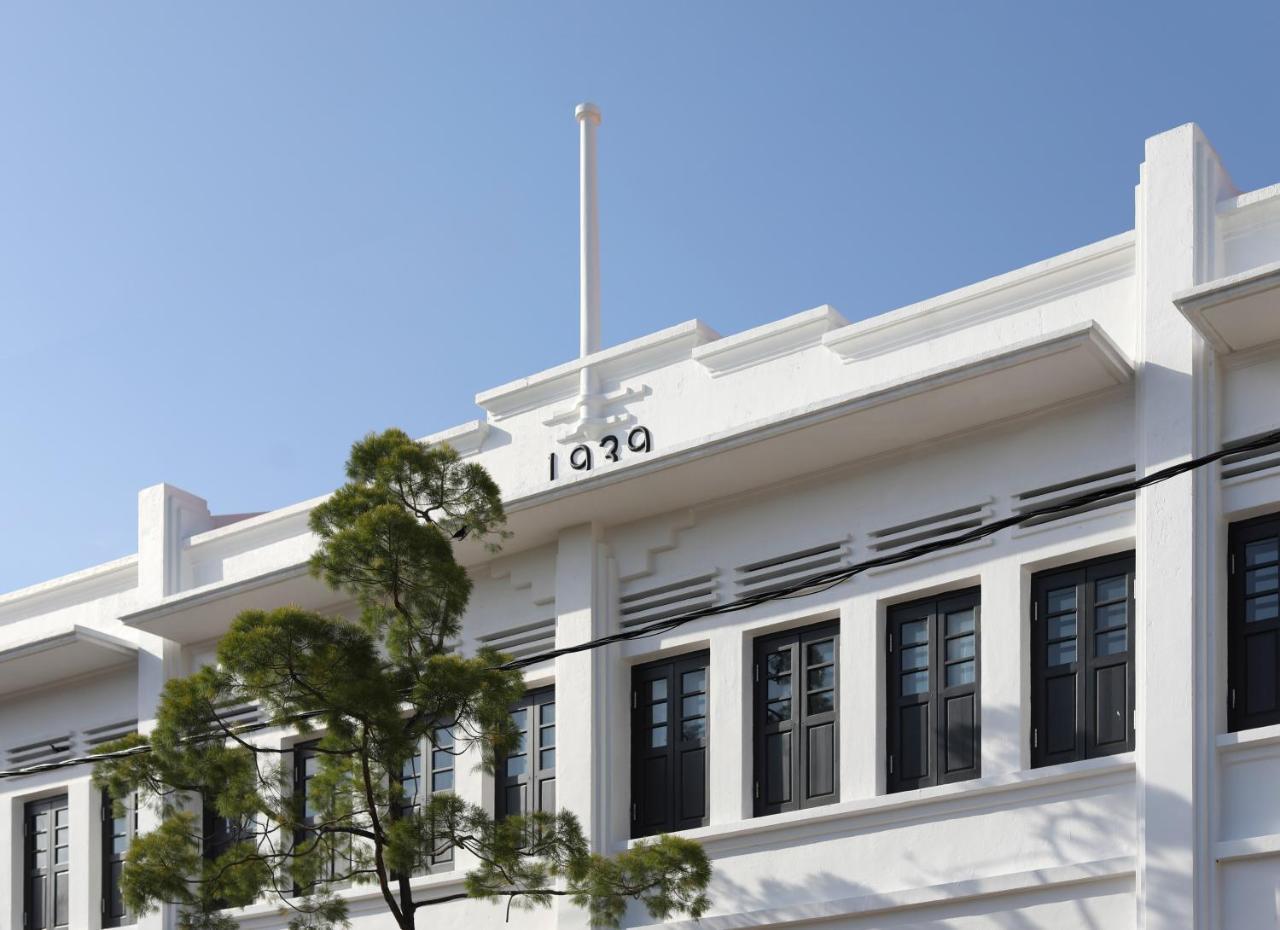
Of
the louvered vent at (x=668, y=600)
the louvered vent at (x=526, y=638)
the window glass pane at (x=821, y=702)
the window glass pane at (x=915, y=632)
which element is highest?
the louvered vent at (x=668, y=600)

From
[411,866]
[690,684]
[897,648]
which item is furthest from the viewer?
[690,684]

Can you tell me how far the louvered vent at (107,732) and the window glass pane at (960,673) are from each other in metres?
8.52

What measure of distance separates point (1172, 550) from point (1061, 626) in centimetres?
112

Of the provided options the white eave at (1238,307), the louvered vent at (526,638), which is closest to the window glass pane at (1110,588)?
the white eave at (1238,307)

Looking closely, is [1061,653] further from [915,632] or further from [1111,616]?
[915,632]

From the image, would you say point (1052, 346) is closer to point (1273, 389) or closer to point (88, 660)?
point (1273, 389)

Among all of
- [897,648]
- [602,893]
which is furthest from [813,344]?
[602,893]

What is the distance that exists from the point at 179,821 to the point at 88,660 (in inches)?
270

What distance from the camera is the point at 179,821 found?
12.8 meters

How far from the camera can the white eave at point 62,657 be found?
1881 centimetres

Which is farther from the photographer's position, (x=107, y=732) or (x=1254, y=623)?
(x=107, y=732)

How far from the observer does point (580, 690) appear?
15.8m

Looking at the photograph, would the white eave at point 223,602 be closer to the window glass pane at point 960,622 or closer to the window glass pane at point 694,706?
the window glass pane at point 694,706

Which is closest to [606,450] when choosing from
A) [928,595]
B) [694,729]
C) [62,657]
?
[694,729]
